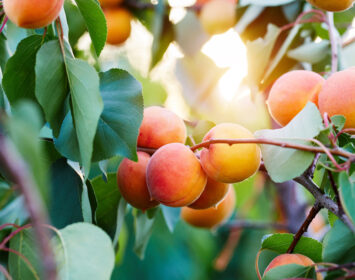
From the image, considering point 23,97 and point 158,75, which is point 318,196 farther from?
point 158,75

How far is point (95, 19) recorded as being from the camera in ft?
2.11

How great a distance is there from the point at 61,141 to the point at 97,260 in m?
0.19

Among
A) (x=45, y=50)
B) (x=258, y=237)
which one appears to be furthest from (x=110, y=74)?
(x=258, y=237)

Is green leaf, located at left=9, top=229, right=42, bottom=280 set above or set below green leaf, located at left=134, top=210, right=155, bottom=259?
above

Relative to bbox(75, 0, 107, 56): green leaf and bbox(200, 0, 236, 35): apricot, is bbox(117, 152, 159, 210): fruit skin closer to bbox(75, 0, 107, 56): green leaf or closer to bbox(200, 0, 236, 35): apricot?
bbox(75, 0, 107, 56): green leaf

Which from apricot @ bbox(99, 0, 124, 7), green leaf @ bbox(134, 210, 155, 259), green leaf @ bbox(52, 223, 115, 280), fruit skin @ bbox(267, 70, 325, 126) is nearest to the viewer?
green leaf @ bbox(52, 223, 115, 280)

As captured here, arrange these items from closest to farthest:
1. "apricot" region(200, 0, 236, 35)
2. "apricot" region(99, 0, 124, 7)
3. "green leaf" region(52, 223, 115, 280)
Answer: "green leaf" region(52, 223, 115, 280), "apricot" region(200, 0, 236, 35), "apricot" region(99, 0, 124, 7)

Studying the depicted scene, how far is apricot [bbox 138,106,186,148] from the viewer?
725 mm

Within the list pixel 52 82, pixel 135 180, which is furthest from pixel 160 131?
pixel 52 82

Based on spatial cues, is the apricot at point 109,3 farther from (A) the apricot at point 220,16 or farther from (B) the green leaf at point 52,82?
(B) the green leaf at point 52,82

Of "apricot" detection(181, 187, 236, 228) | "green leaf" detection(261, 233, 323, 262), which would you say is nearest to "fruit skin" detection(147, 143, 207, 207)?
"green leaf" detection(261, 233, 323, 262)

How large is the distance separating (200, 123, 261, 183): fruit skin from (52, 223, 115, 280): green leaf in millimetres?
176

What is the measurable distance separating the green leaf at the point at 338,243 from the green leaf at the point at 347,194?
0.06 m

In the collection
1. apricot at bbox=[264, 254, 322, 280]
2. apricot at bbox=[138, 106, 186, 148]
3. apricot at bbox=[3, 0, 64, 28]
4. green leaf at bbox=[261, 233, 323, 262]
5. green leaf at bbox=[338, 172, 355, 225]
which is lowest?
green leaf at bbox=[261, 233, 323, 262]
